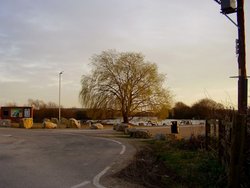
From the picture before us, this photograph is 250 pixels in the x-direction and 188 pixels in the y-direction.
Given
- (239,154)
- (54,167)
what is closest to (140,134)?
(54,167)

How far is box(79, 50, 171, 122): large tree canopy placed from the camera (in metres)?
61.1

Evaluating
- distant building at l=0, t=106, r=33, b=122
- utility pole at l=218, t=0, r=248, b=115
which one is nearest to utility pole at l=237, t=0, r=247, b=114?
utility pole at l=218, t=0, r=248, b=115

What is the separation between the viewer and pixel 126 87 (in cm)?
6088

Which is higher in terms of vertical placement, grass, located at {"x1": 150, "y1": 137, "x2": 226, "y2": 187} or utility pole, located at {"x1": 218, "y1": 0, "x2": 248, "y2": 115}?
utility pole, located at {"x1": 218, "y1": 0, "x2": 248, "y2": 115}

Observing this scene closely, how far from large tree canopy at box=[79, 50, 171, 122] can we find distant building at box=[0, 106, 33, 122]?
1071cm

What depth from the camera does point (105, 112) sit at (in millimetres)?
61438

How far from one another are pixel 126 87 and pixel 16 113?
50.6ft

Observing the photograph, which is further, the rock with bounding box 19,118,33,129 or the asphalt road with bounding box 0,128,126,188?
the rock with bounding box 19,118,33,129

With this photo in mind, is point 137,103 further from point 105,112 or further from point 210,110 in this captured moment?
point 210,110

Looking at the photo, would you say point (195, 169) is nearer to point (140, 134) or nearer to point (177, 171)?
point (177, 171)

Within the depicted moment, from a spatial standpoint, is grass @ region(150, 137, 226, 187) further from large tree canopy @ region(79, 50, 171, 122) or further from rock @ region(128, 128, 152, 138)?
large tree canopy @ region(79, 50, 171, 122)

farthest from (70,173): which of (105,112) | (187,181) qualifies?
(105,112)

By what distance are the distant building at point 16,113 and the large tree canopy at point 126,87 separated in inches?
422

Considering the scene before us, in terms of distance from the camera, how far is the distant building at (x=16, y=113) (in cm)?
5344
